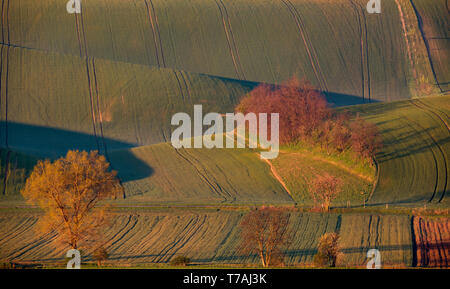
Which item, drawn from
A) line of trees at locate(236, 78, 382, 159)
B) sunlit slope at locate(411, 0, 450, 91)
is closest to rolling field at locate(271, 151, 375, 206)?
line of trees at locate(236, 78, 382, 159)

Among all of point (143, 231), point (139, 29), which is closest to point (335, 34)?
point (139, 29)

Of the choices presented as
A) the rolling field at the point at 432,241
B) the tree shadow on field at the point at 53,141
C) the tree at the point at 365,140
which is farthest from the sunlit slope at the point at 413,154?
the tree shadow on field at the point at 53,141

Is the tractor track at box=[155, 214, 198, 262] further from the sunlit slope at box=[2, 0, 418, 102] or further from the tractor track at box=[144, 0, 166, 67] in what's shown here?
the tractor track at box=[144, 0, 166, 67]

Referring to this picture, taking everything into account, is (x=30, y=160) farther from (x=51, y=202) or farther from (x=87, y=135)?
(x=51, y=202)

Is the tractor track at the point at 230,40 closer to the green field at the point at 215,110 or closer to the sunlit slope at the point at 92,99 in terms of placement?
the green field at the point at 215,110

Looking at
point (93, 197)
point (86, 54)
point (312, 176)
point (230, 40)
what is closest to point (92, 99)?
point (86, 54)

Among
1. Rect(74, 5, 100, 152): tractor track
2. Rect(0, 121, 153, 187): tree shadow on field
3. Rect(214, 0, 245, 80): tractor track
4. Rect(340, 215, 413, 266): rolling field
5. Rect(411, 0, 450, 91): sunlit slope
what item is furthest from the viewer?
Rect(214, 0, 245, 80): tractor track
